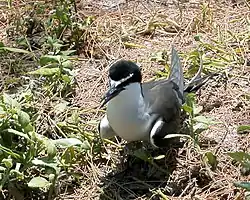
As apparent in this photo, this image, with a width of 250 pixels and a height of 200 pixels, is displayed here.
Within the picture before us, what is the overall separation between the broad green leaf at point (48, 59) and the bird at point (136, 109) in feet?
2.83

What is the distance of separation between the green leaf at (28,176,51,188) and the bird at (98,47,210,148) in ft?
1.69

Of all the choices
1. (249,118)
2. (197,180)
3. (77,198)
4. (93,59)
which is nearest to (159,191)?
(197,180)

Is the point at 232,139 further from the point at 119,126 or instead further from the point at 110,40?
the point at 110,40

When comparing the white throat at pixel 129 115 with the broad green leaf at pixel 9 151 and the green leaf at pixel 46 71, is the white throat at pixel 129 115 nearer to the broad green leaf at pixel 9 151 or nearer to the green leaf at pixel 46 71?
the broad green leaf at pixel 9 151

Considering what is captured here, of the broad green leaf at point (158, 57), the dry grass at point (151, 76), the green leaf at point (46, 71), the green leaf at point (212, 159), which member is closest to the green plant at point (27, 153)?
the dry grass at point (151, 76)

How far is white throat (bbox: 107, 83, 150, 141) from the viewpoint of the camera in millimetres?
3865

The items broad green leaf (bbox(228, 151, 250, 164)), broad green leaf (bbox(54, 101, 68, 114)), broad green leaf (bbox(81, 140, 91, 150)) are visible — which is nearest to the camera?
broad green leaf (bbox(228, 151, 250, 164))

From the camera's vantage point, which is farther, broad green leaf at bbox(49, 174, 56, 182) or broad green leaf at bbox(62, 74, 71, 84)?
broad green leaf at bbox(62, 74, 71, 84)

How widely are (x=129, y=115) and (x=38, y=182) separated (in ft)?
2.20

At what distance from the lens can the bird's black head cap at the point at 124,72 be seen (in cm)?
375

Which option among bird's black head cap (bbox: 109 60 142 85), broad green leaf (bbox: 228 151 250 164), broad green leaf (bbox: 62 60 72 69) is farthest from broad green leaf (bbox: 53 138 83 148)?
broad green leaf (bbox: 228 151 250 164)

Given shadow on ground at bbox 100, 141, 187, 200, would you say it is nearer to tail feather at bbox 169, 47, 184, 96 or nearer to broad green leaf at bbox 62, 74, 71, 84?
tail feather at bbox 169, 47, 184, 96

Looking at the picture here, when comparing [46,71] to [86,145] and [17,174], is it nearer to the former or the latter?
[86,145]

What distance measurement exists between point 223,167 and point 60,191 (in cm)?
100
